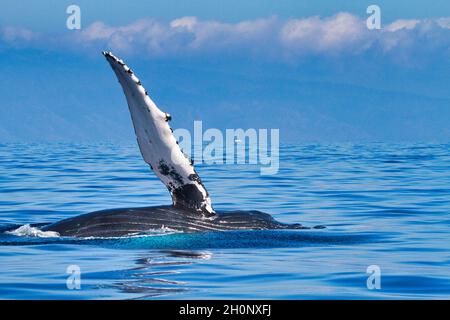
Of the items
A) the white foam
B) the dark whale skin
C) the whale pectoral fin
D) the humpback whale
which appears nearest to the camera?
the whale pectoral fin

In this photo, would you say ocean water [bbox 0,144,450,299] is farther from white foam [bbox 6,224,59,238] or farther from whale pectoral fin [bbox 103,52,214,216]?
whale pectoral fin [bbox 103,52,214,216]

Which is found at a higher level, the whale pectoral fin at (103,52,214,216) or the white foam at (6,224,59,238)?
the whale pectoral fin at (103,52,214,216)

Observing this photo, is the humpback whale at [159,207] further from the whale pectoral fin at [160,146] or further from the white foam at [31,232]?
the white foam at [31,232]

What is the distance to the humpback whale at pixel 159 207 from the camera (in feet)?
51.8

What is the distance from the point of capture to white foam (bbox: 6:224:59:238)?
1706 cm

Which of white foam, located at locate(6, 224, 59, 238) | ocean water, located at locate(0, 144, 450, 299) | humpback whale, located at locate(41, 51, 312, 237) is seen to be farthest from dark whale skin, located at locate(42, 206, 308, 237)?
ocean water, located at locate(0, 144, 450, 299)

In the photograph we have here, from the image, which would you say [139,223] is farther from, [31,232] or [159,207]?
[31,232]

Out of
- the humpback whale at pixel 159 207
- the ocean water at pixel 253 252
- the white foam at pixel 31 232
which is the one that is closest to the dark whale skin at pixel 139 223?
the humpback whale at pixel 159 207

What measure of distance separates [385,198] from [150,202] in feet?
19.6

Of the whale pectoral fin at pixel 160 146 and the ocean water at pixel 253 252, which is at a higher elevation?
the whale pectoral fin at pixel 160 146

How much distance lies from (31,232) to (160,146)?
312 centimetres

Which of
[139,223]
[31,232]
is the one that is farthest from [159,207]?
[31,232]
